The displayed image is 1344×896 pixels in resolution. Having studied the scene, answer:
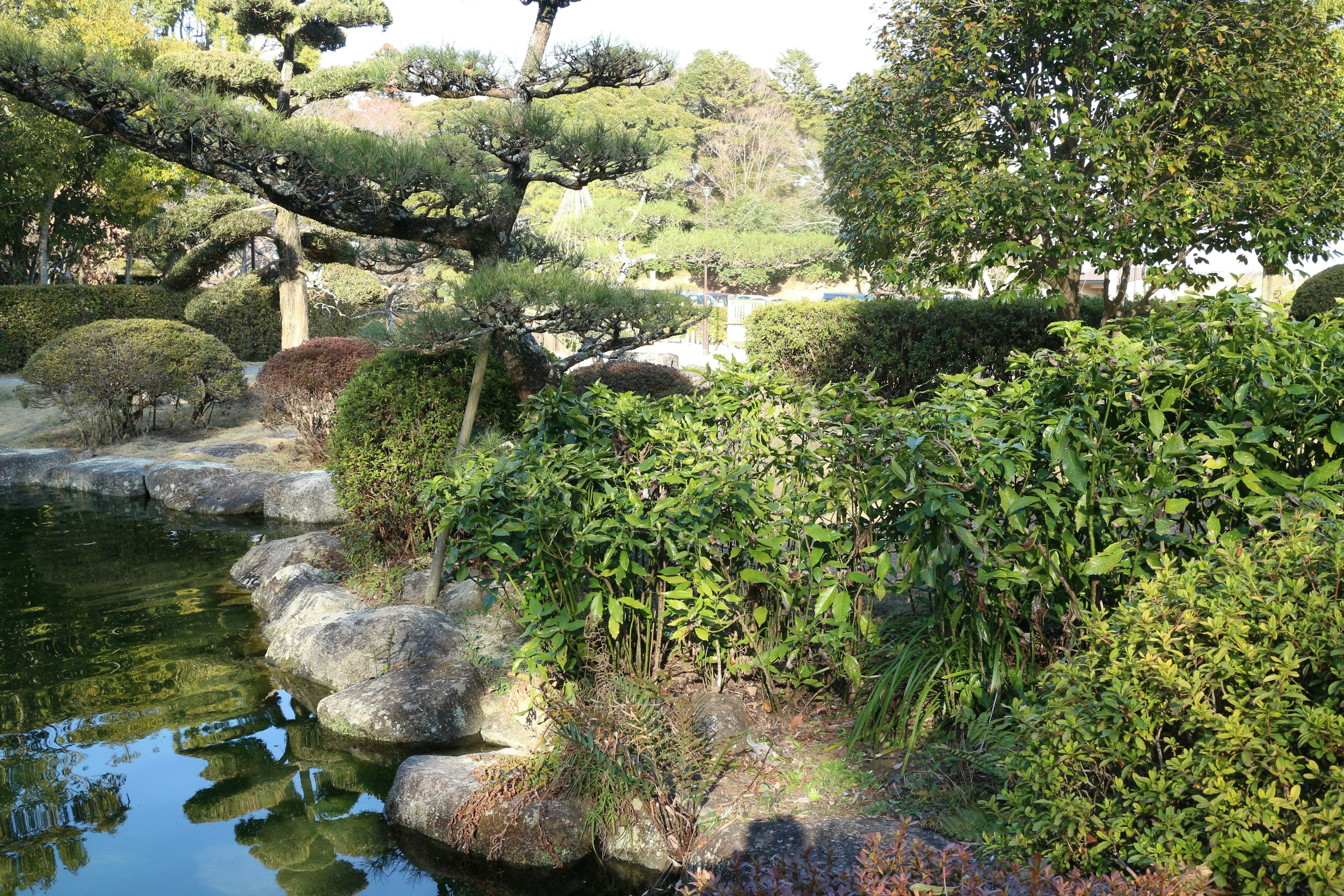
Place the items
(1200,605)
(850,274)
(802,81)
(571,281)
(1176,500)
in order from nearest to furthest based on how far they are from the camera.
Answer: (1200,605) < (1176,500) < (571,281) < (850,274) < (802,81)

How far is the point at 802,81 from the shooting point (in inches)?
1490

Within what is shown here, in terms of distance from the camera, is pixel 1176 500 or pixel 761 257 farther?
pixel 761 257

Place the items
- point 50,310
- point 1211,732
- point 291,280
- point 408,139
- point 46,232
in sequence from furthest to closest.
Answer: point 46,232
point 50,310
point 291,280
point 408,139
point 1211,732

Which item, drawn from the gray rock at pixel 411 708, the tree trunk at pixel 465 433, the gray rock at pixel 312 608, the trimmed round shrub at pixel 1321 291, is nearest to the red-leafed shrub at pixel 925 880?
the gray rock at pixel 411 708

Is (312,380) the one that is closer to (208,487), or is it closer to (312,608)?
(208,487)

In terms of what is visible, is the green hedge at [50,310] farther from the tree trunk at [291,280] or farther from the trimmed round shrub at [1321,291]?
the trimmed round shrub at [1321,291]

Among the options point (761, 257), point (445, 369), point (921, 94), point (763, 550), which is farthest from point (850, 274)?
point (763, 550)

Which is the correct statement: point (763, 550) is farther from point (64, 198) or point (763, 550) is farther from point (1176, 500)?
point (64, 198)

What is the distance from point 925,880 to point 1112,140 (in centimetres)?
611

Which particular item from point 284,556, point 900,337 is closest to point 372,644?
point 284,556

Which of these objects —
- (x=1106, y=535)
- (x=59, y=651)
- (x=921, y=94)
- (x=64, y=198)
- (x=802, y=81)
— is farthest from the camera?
(x=802, y=81)

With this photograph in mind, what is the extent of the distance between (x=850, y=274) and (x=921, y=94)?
2040 cm

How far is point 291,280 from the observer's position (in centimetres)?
1520

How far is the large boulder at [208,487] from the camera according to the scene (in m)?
9.27
